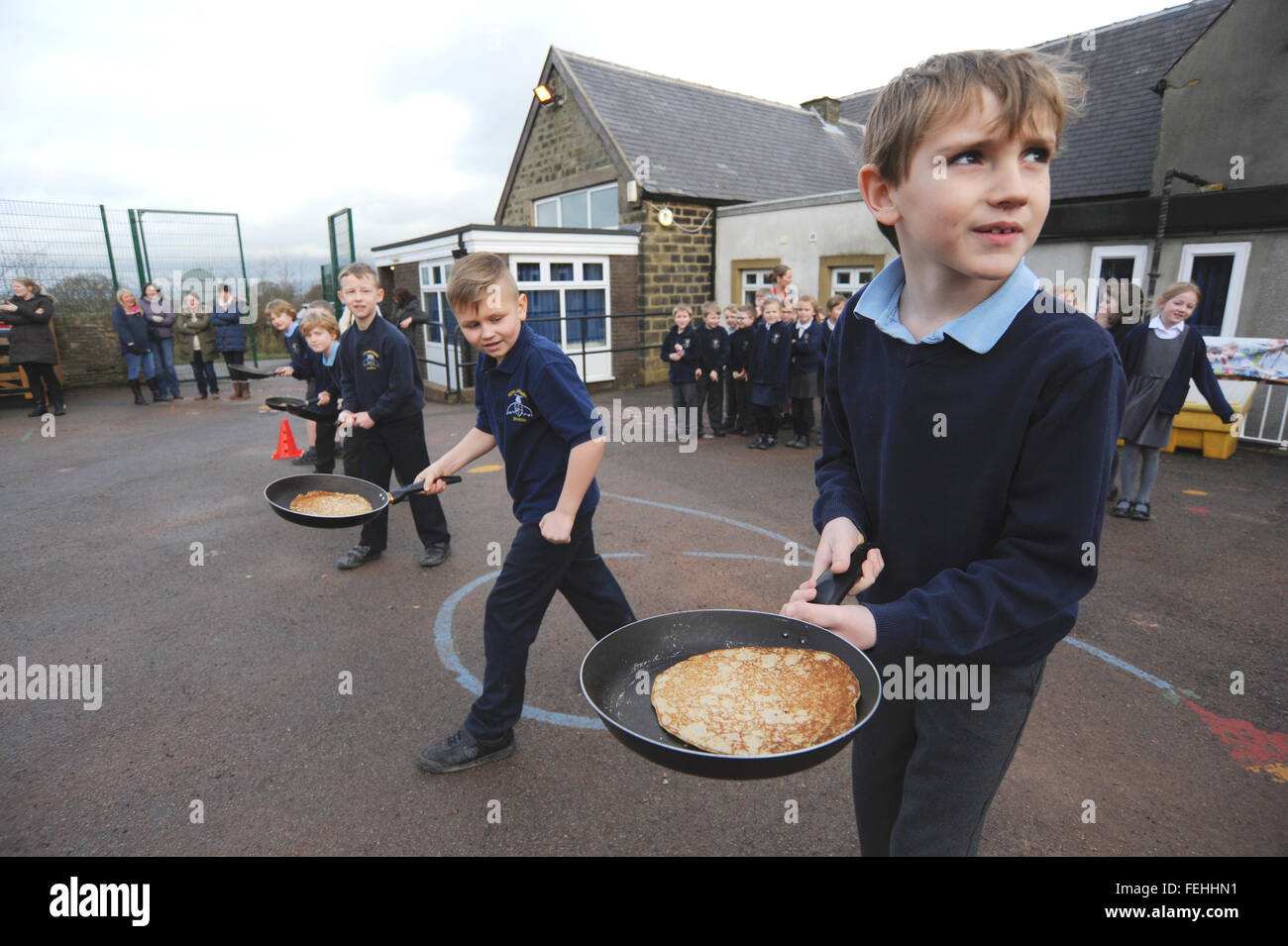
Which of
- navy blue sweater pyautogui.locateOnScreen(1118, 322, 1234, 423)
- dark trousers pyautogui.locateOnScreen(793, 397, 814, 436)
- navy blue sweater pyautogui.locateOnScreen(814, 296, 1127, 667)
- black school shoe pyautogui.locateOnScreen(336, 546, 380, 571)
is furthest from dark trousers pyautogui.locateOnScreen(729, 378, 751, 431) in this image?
navy blue sweater pyautogui.locateOnScreen(814, 296, 1127, 667)

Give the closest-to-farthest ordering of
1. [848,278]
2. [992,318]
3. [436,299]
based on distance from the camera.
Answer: [992,318] → [848,278] → [436,299]

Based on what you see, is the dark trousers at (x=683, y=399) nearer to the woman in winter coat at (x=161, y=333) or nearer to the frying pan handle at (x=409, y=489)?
the frying pan handle at (x=409, y=489)

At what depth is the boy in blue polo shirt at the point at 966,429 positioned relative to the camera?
1.28 meters

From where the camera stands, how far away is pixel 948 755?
156 centimetres

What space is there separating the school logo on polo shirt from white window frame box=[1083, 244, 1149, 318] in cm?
1052

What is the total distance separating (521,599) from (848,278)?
12879 mm

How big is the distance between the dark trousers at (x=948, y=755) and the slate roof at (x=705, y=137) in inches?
595

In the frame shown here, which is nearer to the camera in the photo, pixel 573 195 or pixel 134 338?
pixel 134 338

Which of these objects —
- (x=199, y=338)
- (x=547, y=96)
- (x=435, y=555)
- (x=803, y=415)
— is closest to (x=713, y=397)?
(x=803, y=415)

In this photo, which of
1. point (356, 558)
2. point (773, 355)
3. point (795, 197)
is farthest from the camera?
point (795, 197)

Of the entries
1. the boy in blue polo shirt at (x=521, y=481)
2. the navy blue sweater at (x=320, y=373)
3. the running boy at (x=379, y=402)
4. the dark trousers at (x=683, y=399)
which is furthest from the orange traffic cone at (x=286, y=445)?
the boy in blue polo shirt at (x=521, y=481)
